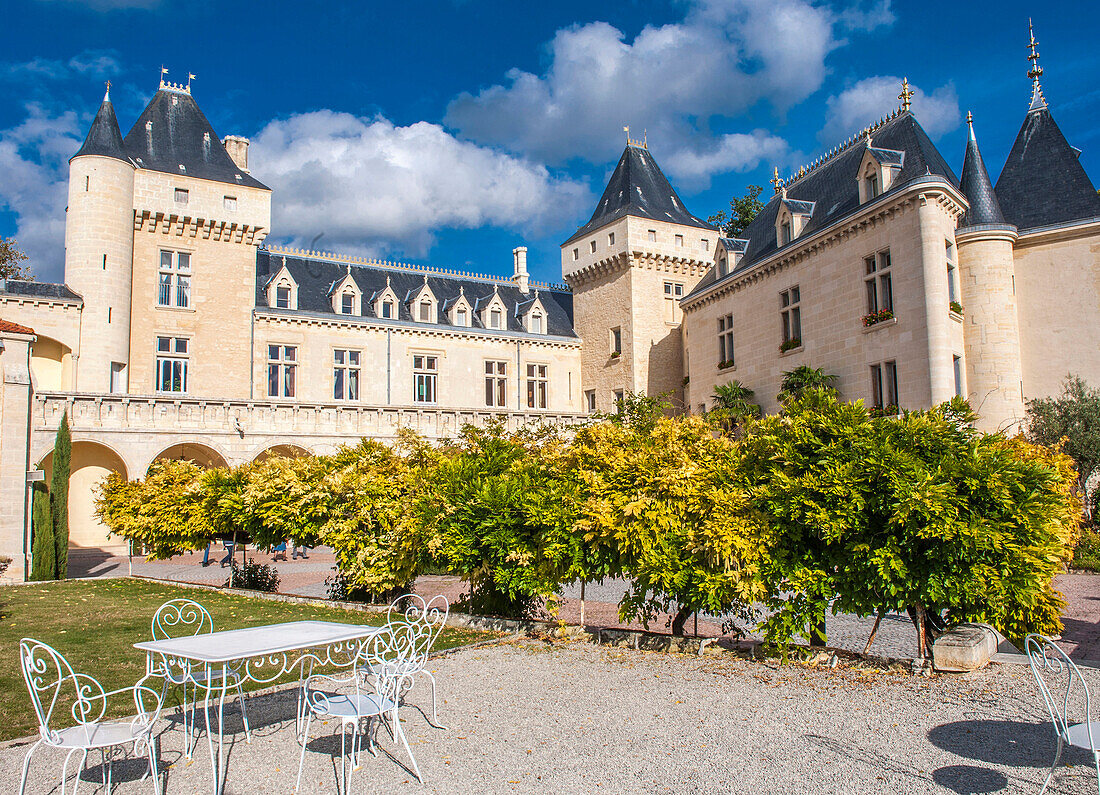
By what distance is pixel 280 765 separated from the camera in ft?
16.0

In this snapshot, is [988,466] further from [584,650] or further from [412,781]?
[412,781]

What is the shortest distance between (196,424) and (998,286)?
23.0 meters

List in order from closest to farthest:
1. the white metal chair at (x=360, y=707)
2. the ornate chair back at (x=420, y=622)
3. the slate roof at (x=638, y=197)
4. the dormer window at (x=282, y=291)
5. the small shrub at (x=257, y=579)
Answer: the white metal chair at (x=360, y=707) < the ornate chair back at (x=420, y=622) < the small shrub at (x=257, y=579) < the dormer window at (x=282, y=291) < the slate roof at (x=638, y=197)

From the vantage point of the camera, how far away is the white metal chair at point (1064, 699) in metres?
3.94

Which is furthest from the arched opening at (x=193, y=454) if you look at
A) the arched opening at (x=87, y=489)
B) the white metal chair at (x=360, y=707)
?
the white metal chair at (x=360, y=707)

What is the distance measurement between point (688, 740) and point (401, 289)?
29222 millimetres

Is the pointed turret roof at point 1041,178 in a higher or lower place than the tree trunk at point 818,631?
higher

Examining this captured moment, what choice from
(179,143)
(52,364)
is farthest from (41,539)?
(179,143)

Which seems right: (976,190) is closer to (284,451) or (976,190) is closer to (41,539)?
(284,451)

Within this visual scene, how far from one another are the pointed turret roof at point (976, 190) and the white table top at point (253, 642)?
20.1 metres

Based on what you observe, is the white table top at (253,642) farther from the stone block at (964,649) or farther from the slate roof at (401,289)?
the slate roof at (401,289)

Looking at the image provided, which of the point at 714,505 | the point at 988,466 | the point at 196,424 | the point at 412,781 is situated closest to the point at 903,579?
the point at 988,466

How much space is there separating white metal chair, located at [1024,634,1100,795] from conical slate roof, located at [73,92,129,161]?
2841cm

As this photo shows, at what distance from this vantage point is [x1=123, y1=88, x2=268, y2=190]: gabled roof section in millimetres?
26812
